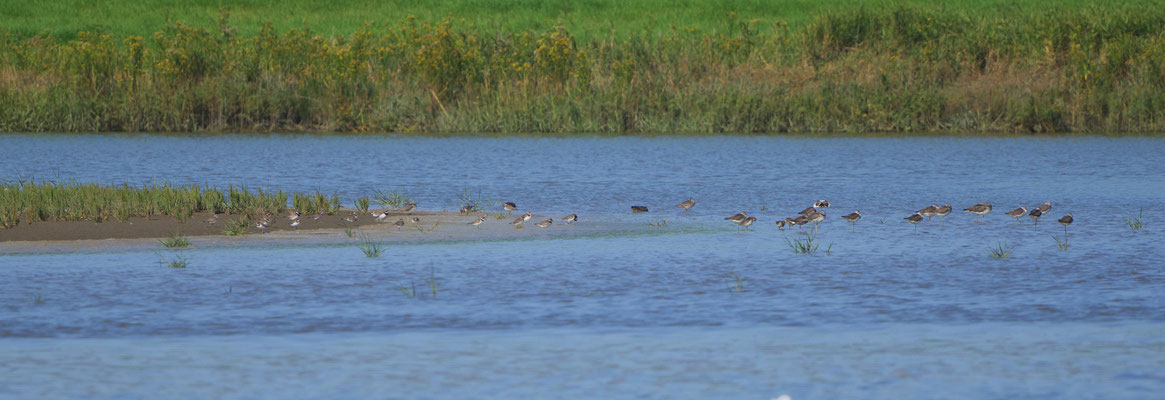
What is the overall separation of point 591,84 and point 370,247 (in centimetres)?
2166

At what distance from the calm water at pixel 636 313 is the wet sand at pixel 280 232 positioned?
0.47 metres

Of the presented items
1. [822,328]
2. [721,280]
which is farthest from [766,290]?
[822,328]

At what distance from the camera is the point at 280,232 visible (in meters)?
15.8

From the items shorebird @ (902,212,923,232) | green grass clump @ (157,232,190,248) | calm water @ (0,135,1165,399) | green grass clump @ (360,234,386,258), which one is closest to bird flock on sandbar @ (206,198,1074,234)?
shorebird @ (902,212,923,232)

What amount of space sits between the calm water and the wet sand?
1.53 feet

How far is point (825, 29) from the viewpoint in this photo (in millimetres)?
38656

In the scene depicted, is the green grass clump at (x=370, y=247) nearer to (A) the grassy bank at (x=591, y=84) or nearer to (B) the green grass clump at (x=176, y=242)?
(B) the green grass clump at (x=176, y=242)

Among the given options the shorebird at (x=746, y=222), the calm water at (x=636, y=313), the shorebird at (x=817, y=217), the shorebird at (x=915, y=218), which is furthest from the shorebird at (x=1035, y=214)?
the shorebird at (x=746, y=222)

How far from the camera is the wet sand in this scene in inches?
582

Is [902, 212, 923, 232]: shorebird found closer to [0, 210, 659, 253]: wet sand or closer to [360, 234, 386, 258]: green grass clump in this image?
[0, 210, 659, 253]: wet sand

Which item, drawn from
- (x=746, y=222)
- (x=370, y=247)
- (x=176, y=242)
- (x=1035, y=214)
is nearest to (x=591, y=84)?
(x=1035, y=214)

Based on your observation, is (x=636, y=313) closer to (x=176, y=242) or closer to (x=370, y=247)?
(x=370, y=247)

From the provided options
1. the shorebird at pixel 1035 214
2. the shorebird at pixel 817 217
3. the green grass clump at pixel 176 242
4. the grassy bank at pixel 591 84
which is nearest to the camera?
the green grass clump at pixel 176 242

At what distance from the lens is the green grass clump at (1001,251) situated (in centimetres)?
1402
